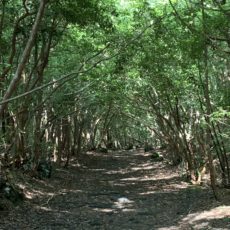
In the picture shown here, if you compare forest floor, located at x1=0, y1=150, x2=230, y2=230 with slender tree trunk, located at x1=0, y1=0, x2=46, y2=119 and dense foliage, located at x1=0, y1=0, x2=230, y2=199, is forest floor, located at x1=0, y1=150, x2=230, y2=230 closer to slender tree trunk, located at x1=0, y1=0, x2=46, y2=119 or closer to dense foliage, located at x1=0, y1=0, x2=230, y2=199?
dense foliage, located at x1=0, y1=0, x2=230, y2=199

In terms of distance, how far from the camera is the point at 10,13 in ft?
40.8

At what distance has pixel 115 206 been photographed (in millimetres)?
14156

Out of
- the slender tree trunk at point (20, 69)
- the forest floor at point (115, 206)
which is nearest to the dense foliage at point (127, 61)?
the forest floor at point (115, 206)

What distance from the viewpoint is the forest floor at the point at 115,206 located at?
11.3 meters

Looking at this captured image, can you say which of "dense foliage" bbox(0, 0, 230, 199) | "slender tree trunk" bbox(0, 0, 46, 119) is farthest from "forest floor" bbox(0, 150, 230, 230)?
"slender tree trunk" bbox(0, 0, 46, 119)

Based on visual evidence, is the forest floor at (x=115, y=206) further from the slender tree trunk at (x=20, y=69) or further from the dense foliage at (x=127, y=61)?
the slender tree trunk at (x=20, y=69)

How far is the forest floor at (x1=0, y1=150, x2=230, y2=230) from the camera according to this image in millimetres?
11344

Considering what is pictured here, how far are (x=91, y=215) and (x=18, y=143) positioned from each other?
17.1ft

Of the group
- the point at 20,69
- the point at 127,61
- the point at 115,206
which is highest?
the point at 127,61

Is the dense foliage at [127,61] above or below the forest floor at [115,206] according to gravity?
above

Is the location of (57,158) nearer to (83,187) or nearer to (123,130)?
(83,187)

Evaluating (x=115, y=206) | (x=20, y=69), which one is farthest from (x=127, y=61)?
(x=20, y=69)

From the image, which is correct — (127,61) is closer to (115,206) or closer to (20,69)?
(115,206)

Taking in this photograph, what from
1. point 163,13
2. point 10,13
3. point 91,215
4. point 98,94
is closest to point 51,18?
point 10,13
